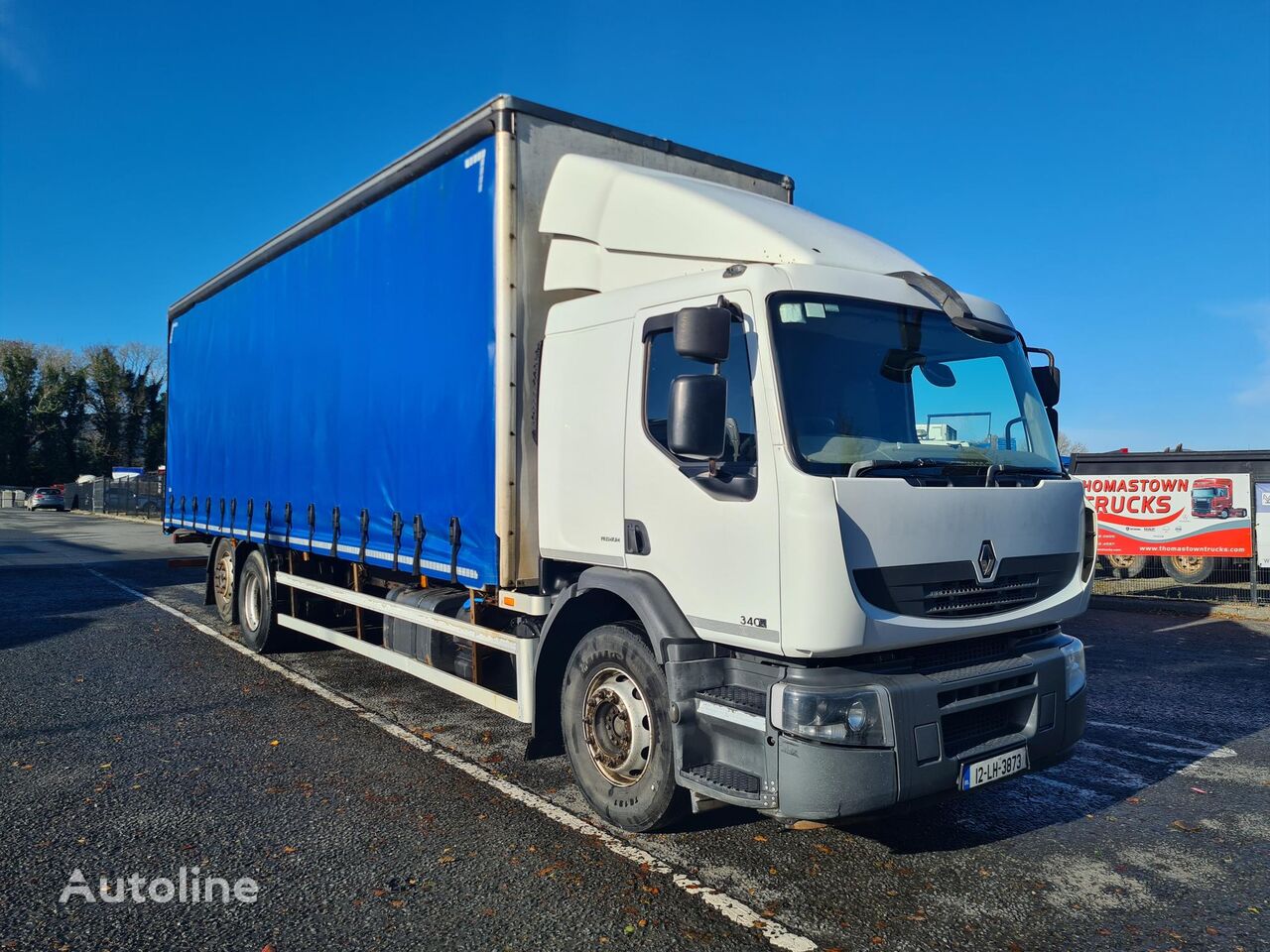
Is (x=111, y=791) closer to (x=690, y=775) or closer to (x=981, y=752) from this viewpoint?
(x=690, y=775)

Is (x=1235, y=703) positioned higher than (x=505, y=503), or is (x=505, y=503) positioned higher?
(x=505, y=503)

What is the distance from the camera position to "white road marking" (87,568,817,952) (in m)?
3.61

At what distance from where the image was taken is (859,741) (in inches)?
143

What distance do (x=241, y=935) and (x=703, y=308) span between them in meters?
3.16

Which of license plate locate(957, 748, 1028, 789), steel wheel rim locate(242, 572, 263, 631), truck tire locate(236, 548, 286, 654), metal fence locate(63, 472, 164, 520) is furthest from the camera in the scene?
metal fence locate(63, 472, 164, 520)

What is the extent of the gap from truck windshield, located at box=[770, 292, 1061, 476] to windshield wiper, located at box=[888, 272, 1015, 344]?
0.05 metres

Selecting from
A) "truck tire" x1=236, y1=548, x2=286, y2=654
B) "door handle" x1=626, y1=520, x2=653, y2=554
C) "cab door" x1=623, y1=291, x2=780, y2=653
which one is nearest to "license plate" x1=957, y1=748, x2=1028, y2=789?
"cab door" x1=623, y1=291, x2=780, y2=653

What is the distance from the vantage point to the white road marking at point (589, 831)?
3611mm

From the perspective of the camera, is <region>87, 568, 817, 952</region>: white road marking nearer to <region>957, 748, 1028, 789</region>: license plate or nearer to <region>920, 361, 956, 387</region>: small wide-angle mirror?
<region>957, 748, 1028, 789</region>: license plate

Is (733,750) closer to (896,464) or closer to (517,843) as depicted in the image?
(517,843)

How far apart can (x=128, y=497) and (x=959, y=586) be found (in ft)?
185

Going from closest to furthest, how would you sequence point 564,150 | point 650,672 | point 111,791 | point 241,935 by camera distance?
point 241,935 < point 650,672 < point 111,791 < point 564,150

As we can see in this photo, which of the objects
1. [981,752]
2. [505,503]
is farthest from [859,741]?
[505,503]

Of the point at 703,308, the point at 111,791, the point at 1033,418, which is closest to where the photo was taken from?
the point at 703,308
